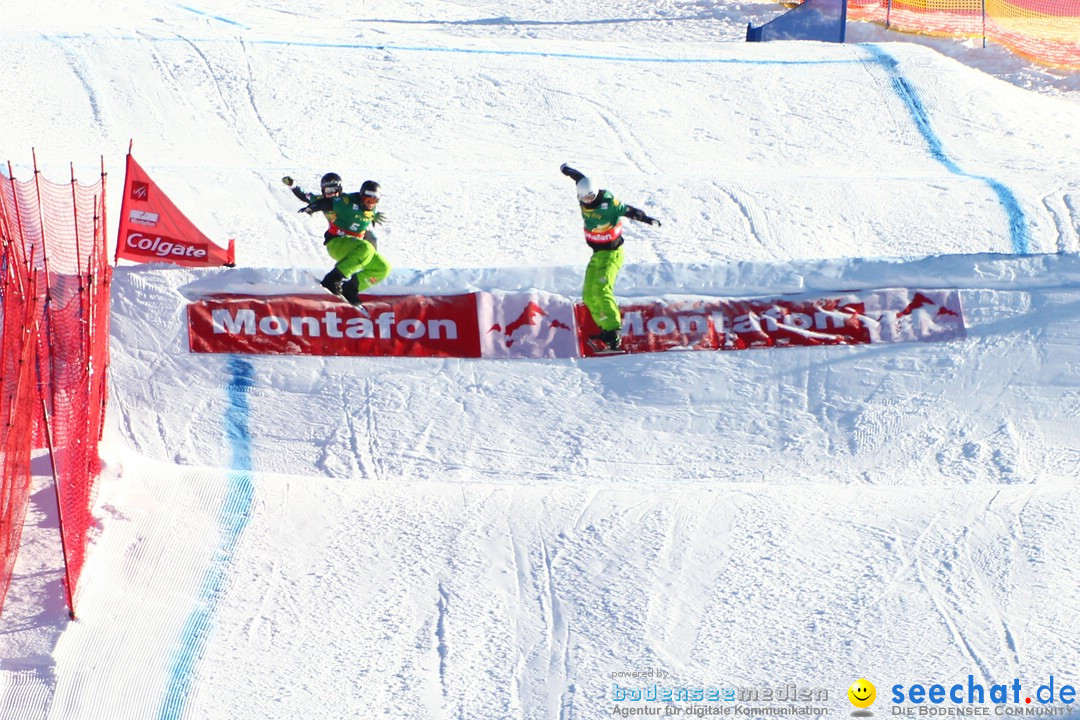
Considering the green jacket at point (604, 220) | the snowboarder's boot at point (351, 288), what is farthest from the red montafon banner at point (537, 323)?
the green jacket at point (604, 220)

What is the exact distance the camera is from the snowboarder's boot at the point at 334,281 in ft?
26.7

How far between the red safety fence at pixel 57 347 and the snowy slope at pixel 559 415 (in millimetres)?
258

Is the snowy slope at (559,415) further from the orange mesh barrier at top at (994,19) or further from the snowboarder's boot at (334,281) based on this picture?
the orange mesh barrier at top at (994,19)

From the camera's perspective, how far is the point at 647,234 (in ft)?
33.3

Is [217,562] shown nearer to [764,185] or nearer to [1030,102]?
[764,185]

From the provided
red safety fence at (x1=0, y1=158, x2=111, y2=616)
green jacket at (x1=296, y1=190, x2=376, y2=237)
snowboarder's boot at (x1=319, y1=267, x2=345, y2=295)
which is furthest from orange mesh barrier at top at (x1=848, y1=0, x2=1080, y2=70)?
red safety fence at (x1=0, y1=158, x2=111, y2=616)

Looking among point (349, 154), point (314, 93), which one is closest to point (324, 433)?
point (349, 154)

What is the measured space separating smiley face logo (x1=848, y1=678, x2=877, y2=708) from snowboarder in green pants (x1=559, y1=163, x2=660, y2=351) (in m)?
2.98

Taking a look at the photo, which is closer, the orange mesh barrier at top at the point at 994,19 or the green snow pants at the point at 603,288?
the green snow pants at the point at 603,288

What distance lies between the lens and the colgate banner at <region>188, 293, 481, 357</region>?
Answer: 854 cm

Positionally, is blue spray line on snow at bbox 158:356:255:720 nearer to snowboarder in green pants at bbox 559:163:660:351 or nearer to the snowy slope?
the snowy slope

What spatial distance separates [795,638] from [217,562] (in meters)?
3.00

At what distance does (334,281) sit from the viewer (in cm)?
815

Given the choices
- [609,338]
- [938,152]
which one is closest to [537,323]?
[609,338]
